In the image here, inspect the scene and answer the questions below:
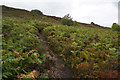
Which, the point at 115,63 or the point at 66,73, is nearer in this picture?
the point at 115,63

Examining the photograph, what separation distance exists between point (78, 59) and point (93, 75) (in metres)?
1.60

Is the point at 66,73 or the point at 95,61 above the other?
the point at 95,61

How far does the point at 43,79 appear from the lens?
4.94 meters

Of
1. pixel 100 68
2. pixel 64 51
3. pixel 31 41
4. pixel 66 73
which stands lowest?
pixel 66 73

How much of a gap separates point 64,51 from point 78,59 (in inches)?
64.1

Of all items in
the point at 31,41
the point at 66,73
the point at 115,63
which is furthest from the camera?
the point at 31,41

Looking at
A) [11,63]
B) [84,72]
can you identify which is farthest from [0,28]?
[84,72]

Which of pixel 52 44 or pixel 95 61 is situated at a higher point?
pixel 52 44

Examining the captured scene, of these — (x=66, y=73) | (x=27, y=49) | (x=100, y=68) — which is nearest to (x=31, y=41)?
(x=27, y=49)

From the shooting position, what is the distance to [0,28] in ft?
32.6

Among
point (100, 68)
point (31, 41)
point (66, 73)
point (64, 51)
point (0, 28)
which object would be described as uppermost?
point (0, 28)

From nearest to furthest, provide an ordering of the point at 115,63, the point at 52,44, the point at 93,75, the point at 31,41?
the point at 93,75
the point at 115,63
the point at 31,41
the point at 52,44

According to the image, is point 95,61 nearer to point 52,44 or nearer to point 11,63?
point 52,44

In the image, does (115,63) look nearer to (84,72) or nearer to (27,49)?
(84,72)
